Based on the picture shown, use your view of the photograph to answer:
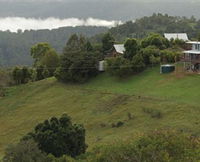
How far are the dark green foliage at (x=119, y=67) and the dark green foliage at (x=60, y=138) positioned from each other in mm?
23600

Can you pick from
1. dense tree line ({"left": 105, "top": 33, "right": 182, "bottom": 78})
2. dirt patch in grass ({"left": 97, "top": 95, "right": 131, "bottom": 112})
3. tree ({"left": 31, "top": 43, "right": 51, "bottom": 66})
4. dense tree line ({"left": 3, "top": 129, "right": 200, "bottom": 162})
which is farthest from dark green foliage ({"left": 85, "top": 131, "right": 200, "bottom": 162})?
tree ({"left": 31, "top": 43, "right": 51, "bottom": 66})

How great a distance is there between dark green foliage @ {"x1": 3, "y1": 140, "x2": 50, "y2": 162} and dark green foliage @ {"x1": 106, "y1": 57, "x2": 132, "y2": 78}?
30.3 m

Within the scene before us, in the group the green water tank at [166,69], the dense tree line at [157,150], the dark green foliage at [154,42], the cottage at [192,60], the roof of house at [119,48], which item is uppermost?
the dark green foliage at [154,42]

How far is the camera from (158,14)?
17850 cm

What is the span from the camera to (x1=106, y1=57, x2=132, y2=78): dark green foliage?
182 feet

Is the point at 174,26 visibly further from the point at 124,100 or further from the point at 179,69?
the point at 124,100

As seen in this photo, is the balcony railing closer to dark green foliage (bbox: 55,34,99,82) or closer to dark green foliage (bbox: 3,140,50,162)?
dark green foliage (bbox: 55,34,99,82)

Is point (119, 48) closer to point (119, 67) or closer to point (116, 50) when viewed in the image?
point (116, 50)

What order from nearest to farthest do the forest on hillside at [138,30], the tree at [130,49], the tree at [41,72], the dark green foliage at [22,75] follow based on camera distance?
the tree at [130,49] → the dark green foliage at [22,75] → the tree at [41,72] → the forest on hillside at [138,30]

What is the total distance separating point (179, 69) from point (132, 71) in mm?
6002

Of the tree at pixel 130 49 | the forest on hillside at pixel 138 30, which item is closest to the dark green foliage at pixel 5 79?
the tree at pixel 130 49

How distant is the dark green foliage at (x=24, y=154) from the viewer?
25656mm

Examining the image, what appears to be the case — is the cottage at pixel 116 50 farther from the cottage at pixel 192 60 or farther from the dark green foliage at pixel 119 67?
the cottage at pixel 192 60

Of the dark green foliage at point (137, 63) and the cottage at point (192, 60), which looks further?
the dark green foliage at point (137, 63)
